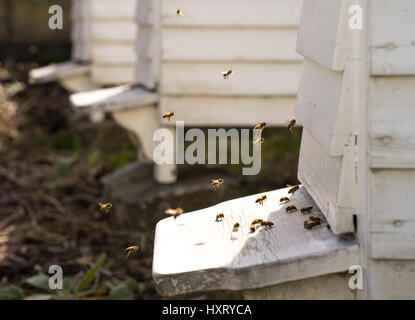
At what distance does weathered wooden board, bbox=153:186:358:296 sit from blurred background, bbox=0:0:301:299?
4.98 feet

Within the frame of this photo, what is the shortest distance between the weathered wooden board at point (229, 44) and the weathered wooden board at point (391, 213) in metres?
2.98

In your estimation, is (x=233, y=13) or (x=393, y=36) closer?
(x=393, y=36)

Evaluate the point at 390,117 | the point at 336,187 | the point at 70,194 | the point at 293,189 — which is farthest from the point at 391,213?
the point at 70,194

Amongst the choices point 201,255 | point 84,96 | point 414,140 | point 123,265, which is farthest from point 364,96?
point 84,96

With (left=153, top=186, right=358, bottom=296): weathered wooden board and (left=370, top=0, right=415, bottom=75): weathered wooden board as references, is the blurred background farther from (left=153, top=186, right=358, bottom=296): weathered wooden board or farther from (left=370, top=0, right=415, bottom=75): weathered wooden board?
(left=370, top=0, right=415, bottom=75): weathered wooden board

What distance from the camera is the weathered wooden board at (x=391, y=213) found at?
220 cm

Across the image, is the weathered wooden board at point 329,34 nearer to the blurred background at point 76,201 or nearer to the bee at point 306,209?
the bee at point 306,209

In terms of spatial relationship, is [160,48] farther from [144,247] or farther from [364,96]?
[364,96]

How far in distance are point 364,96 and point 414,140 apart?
0.70 feet

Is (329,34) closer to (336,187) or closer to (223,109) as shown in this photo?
(336,187)

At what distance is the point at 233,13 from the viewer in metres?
5.04

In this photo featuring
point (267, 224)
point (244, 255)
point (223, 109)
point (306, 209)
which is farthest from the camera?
point (223, 109)

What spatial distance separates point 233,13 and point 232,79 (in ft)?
1.60

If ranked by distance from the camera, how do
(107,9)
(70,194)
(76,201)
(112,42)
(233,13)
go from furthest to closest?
(112,42) → (107,9) → (70,194) → (76,201) → (233,13)
